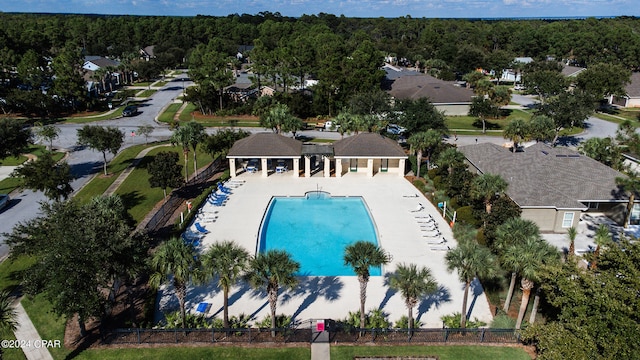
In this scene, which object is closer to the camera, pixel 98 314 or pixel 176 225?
pixel 98 314

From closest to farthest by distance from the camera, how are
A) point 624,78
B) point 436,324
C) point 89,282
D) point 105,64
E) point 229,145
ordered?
point 89,282 → point 436,324 → point 229,145 → point 624,78 → point 105,64

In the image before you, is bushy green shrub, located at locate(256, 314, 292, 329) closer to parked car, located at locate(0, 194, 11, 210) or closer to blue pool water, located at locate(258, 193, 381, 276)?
blue pool water, located at locate(258, 193, 381, 276)

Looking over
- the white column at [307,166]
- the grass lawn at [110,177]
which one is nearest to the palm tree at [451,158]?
the white column at [307,166]

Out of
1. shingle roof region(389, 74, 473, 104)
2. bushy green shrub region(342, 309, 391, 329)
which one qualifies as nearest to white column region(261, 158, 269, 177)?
bushy green shrub region(342, 309, 391, 329)

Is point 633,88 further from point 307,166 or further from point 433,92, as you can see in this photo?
point 307,166

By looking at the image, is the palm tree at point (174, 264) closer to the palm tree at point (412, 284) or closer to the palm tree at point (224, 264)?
the palm tree at point (224, 264)

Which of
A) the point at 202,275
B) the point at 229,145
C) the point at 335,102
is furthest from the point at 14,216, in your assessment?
the point at 335,102

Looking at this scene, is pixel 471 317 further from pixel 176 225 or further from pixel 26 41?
pixel 26 41
